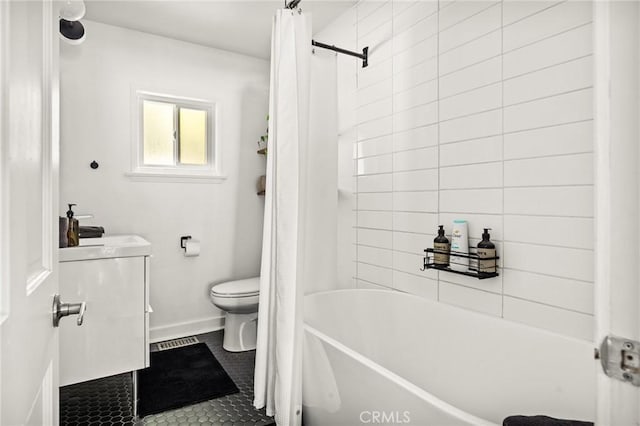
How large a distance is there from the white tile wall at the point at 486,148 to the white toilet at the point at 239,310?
887 mm

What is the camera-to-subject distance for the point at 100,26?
9.19 feet

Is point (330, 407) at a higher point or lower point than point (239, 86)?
lower

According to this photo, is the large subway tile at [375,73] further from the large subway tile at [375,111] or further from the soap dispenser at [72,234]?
the soap dispenser at [72,234]

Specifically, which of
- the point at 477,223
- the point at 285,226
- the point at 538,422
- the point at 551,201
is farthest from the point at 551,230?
the point at 285,226

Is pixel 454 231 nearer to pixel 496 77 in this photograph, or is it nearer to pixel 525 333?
pixel 525 333

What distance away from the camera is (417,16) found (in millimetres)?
2143

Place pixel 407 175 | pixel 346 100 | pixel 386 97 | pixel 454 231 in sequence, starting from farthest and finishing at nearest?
pixel 346 100 < pixel 386 97 < pixel 407 175 < pixel 454 231

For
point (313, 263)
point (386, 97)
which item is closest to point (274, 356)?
point (313, 263)

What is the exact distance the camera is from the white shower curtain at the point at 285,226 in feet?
5.67

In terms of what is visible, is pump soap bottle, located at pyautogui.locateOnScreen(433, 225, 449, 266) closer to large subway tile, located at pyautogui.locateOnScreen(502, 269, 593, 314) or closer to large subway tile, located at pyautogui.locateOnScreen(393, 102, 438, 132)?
large subway tile, located at pyautogui.locateOnScreen(502, 269, 593, 314)

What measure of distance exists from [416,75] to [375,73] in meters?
0.38

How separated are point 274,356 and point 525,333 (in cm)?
116

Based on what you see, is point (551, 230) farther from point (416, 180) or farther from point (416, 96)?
point (416, 96)

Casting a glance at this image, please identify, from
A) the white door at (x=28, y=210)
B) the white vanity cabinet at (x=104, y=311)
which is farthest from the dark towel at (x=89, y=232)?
the white door at (x=28, y=210)
